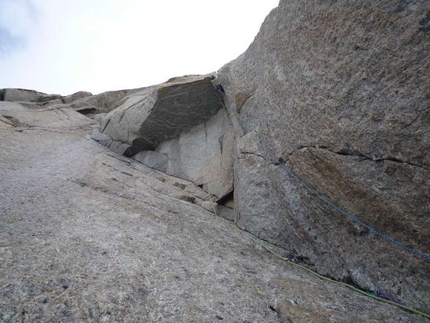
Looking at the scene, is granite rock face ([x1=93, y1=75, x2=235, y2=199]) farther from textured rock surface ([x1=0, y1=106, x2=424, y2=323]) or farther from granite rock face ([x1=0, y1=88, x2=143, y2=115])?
granite rock face ([x1=0, y1=88, x2=143, y2=115])

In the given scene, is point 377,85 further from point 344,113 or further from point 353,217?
point 353,217

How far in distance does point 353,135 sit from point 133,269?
4.85 meters

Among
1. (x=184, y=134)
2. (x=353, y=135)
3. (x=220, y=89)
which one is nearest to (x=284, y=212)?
(x=353, y=135)

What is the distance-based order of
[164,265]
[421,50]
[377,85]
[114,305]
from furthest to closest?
[164,265] < [377,85] < [421,50] < [114,305]

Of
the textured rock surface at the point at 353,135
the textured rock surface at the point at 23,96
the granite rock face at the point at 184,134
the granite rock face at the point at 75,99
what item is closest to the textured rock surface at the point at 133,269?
the textured rock surface at the point at 353,135

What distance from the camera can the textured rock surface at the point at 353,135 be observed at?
14.1 feet

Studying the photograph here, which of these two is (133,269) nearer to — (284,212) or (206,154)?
(284,212)

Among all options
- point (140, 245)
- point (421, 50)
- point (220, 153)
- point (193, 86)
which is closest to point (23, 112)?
point (193, 86)

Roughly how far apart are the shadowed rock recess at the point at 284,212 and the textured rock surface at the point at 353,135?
24 mm

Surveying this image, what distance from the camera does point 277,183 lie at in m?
7.73

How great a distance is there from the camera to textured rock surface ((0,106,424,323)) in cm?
363

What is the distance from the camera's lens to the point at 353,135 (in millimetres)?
5215

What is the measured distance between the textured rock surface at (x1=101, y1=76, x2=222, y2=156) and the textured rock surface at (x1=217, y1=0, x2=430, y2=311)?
229 inches

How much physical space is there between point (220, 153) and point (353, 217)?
25.2ft
